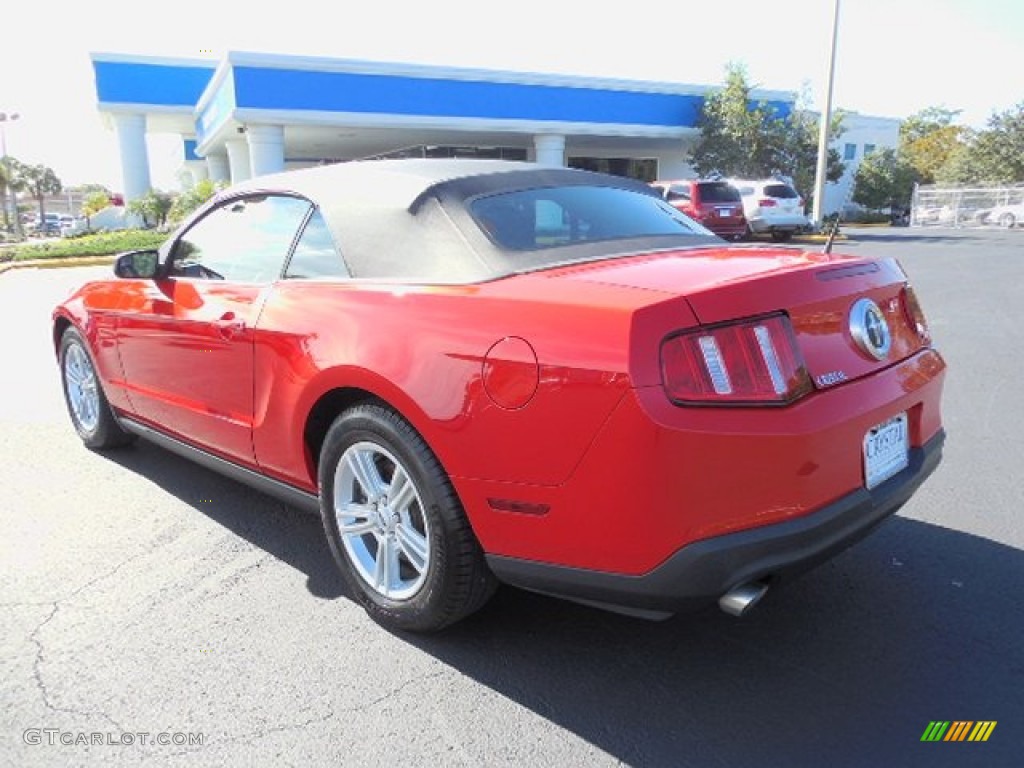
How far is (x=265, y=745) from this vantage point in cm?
226

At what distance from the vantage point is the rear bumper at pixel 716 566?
2.08m

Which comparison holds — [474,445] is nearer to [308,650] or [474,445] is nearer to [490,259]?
[490,259]

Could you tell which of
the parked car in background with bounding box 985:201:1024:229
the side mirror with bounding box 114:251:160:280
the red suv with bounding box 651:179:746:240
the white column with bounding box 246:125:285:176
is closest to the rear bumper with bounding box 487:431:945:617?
the side mirror with bounding box 114:251:160:280

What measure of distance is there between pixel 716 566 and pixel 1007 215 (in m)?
37.3

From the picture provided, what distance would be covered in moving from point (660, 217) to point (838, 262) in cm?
104

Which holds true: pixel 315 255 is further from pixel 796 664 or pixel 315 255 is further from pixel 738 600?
pixel 796 664

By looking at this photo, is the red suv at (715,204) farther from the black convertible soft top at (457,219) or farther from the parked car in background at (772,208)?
the black convertible soft top at (457,219)

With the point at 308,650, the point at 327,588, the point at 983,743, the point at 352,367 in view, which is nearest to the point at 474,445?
the point at 352,367

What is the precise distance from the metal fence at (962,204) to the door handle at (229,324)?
37.8 m

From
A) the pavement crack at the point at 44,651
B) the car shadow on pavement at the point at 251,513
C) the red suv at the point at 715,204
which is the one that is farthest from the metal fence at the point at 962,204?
the pavement crack at the point at 44,651

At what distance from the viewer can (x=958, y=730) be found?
2.20 meters

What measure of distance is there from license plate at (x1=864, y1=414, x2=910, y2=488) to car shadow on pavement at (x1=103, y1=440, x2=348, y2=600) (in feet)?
6.51

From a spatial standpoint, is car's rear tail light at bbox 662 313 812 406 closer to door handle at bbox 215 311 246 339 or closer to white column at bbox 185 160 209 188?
door handle at bbox 215 311 246 339

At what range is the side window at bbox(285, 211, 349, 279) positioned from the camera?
3021 mm
